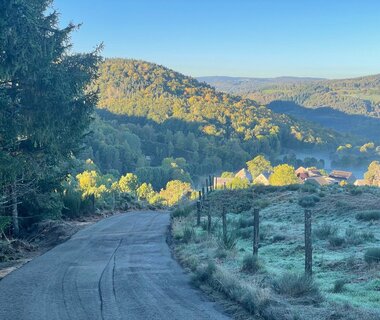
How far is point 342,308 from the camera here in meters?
6.73

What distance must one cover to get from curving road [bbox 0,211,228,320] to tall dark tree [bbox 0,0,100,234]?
3194 mm

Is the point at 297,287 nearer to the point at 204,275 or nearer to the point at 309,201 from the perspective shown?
the point at 204,275

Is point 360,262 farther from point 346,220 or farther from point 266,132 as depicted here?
point 266,132

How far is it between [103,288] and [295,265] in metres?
4.74

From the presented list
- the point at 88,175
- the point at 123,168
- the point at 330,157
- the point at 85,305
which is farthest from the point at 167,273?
the point at 330,157

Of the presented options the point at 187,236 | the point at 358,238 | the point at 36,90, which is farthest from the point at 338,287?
the point at 36,90

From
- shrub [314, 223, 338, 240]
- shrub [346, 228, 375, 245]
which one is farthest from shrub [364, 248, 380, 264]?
shrub [314, 223, 338, 240]

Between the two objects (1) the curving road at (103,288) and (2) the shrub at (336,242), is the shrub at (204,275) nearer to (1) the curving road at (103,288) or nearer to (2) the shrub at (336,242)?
(1) the curving road at (103,288)

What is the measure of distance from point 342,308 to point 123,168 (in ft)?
464

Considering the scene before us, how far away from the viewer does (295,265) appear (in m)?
11.0

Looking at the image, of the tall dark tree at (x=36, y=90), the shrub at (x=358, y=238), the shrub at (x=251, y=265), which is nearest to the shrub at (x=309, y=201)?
the shrub at (x=358, y=238)

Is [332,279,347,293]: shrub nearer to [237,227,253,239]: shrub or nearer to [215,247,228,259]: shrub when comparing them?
[215,247,228,259]: shrub

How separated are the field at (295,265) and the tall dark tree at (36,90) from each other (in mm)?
5334

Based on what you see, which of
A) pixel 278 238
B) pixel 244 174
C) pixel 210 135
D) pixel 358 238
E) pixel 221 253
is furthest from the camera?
pixel 210 135
